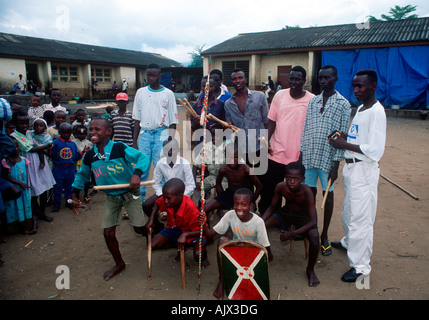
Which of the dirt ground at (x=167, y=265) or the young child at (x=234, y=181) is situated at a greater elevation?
the young child at (x=234, y=181)

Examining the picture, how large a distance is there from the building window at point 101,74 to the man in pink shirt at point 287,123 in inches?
931

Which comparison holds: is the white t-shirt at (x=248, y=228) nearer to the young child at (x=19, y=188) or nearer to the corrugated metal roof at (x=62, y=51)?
the young child at (x=19, y=188)

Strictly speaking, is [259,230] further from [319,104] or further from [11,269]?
[11,269]

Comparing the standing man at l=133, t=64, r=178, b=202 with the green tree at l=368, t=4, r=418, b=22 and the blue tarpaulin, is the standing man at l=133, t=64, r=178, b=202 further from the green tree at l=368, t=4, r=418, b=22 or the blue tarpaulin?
the green tree at l=368, t=4, r=418, b=22

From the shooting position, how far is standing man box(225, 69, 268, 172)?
13.4ft

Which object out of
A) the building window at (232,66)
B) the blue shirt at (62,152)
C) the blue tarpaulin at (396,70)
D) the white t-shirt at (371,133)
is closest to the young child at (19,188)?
the blue shirt at (62,152)

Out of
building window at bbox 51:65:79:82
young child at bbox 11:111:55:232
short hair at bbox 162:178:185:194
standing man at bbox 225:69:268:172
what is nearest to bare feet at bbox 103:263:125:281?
short hair at bbox 162:178:185:194

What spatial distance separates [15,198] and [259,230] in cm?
307

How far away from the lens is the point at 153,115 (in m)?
4.38

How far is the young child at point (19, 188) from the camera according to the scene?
391 cm

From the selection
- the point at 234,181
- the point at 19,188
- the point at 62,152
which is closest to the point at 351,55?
the point at 234,181

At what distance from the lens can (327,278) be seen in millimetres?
3018

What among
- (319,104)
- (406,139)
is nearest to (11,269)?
(319,104)

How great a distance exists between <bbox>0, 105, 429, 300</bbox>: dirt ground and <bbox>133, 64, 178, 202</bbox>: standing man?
117 centimetres
